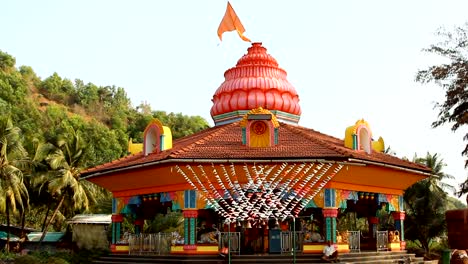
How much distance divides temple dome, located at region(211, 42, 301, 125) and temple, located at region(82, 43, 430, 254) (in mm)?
1524

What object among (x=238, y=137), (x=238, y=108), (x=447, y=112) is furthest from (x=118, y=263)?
(x=447, y=112)

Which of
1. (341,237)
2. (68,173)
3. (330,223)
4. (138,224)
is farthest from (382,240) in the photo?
(68,173)

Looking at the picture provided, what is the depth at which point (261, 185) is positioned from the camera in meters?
20.8

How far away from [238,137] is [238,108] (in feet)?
9.65

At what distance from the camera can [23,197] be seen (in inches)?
1487

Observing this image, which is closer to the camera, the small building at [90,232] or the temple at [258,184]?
the temple at [258,184]

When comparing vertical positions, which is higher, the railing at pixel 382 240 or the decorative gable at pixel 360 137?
the decorative gable at pixel 360 137

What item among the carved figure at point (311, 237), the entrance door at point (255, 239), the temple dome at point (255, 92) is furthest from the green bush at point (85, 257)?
the carved figure at point (311, 237)

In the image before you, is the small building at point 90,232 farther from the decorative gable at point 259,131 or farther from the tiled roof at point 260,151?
the decorative gable at point 259,131

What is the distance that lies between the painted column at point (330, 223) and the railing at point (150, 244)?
19.0ft

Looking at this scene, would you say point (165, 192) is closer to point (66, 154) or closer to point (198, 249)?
point (198, 249)

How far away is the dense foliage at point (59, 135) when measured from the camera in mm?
36188

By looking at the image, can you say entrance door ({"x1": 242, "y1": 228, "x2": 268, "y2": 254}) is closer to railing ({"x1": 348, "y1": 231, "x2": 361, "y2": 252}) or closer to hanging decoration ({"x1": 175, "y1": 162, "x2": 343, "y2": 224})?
hanging decoration ({"x1": 175, "y1": 162, "x2": 343, "y2": 224})

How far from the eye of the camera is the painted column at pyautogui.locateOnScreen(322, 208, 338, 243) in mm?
20419
